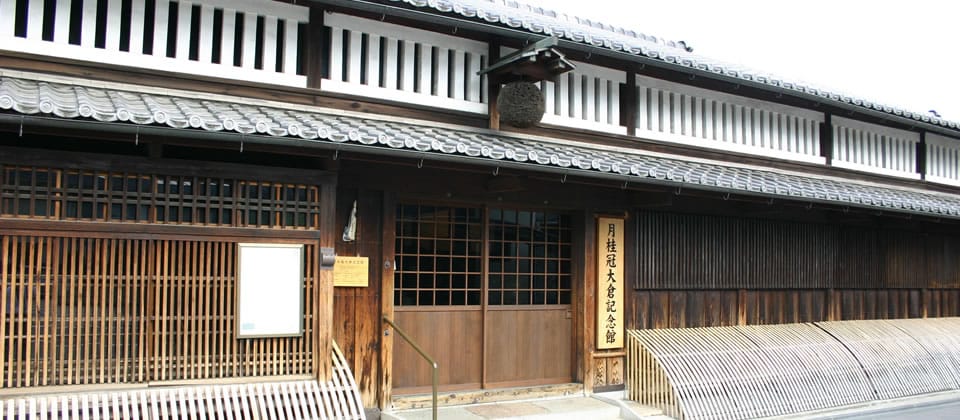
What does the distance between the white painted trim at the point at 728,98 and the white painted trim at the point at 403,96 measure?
3155 mm

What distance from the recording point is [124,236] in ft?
24.3

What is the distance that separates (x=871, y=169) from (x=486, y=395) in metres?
9.35

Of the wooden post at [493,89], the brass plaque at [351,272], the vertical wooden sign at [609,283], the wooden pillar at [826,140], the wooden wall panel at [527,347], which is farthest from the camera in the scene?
the wooden pillar at [826,140]

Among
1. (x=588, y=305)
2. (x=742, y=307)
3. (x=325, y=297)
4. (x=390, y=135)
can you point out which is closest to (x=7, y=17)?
(x=390, y=135)

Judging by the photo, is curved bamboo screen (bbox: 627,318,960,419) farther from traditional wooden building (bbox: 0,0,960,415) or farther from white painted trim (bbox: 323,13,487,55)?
white painted trim (bbox: 323,13,487,55)

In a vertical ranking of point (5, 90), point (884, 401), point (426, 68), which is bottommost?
point (884, 401)

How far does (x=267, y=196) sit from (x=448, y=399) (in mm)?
3724

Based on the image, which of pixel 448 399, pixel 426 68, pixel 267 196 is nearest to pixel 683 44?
pixel 426 68

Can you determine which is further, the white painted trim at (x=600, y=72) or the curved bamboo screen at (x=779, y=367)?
the white painted trim at (x=600, y=72)

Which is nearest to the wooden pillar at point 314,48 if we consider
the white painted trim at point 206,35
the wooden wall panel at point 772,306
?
the white painted trim at point 206,35

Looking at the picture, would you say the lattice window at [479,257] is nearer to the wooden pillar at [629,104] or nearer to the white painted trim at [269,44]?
the wooden pillar at [629,104]

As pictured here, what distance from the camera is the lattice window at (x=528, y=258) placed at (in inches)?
426

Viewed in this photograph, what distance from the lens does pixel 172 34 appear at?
8.51 metres

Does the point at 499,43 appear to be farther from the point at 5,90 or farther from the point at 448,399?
the point at 5,90
